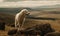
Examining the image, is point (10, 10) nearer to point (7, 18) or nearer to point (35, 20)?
point (7, 18)

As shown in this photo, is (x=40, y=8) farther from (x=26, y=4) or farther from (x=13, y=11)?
(x=13, y=11)

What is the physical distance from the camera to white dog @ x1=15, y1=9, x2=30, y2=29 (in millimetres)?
4590

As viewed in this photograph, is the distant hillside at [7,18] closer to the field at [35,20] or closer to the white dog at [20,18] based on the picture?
the field at [35,20]

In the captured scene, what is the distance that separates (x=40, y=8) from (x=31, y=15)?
290 mm

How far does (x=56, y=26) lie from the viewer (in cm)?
452

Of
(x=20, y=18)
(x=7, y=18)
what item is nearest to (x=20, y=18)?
(x=20, y=18)

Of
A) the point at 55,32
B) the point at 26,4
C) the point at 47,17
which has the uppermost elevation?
the point at 26,4

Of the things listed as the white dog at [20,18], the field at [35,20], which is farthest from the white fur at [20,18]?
the field at [35,20]

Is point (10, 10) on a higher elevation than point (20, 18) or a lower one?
higher

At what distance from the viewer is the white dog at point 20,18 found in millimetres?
4590

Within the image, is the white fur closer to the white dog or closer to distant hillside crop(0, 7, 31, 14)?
the white dog

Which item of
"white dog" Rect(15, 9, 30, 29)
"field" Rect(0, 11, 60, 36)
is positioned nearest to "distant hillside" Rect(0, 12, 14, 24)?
"field" Rect(0, 11, 60, 36)

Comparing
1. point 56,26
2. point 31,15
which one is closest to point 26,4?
point 31,15

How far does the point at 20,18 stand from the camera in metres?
4.61
